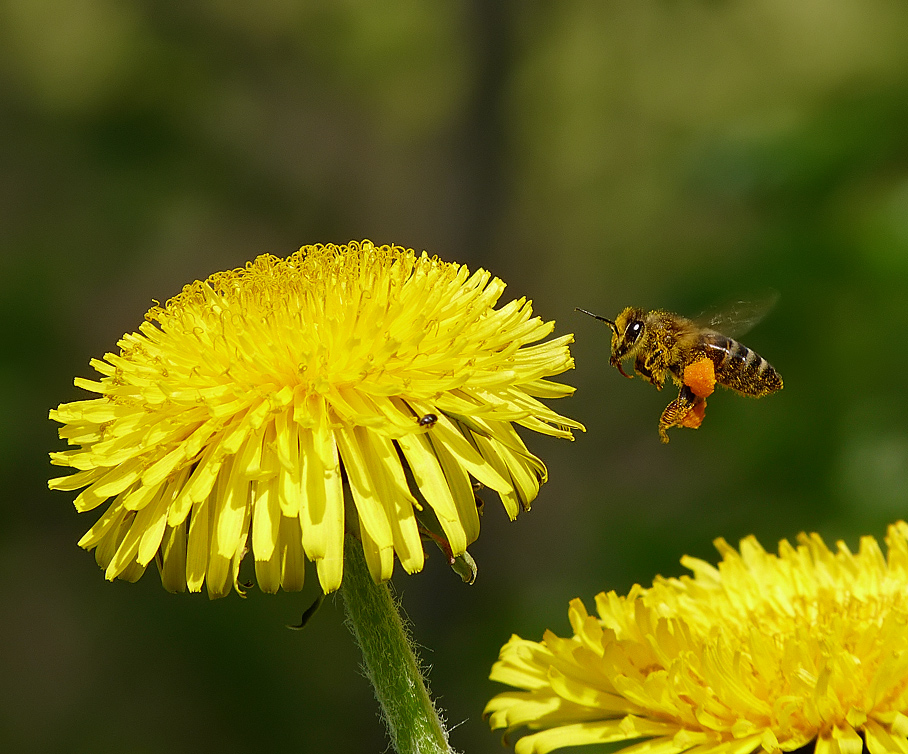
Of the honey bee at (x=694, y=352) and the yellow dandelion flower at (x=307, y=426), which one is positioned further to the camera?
the honey bee at (x=694, y=352)

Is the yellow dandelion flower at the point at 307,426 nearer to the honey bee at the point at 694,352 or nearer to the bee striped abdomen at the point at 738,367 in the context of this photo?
the honey bee at the point at 694,352

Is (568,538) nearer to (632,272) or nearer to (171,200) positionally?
(632,272)

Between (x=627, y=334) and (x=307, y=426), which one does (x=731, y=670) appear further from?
(x=627, y=334)

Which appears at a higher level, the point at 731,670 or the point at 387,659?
the point at 387,659

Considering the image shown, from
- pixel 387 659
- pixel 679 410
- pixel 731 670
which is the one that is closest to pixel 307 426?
pixel 387 659

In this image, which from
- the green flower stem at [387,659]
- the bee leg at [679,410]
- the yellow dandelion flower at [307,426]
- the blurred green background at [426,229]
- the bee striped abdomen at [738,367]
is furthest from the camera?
the blurred green background at [426,229]

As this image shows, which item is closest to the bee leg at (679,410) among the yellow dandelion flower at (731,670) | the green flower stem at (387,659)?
the yellow dandelion flower at (731,670)
